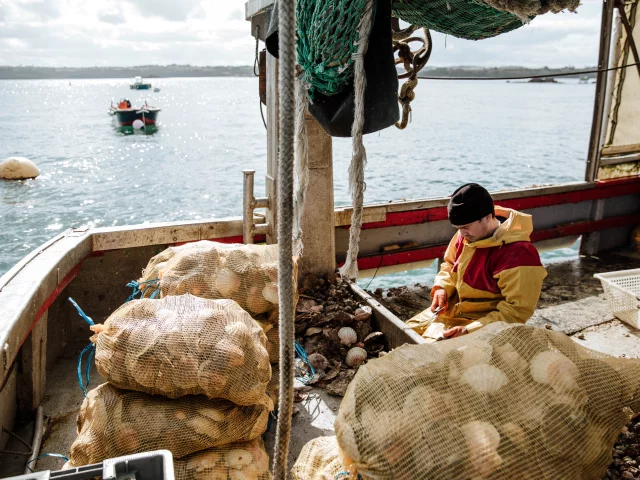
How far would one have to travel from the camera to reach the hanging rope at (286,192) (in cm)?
89

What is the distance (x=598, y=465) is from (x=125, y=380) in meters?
1.87

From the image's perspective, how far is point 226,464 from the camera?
232 centimetres

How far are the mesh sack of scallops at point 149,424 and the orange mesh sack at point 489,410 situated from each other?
0.86 metres

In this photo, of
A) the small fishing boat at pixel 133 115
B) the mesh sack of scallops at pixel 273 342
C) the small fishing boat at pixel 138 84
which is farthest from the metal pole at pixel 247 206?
the small fishing boat at pixel 138 84

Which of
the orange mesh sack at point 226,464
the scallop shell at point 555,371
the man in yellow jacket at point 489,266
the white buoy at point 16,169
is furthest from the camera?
the white buoy at point 16,169

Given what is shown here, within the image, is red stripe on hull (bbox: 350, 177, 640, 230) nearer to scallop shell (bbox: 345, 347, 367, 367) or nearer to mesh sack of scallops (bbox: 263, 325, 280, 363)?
scallop shell (bbox: 345, 347, 367, 367)

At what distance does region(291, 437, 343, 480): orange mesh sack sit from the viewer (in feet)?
6.85

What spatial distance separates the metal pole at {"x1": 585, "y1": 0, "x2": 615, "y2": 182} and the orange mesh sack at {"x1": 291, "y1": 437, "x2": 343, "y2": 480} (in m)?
6.74

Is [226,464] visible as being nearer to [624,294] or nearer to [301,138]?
[301,138]

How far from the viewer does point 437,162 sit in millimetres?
30797

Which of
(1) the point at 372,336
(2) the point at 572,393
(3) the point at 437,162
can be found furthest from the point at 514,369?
(3) the point at 437,162

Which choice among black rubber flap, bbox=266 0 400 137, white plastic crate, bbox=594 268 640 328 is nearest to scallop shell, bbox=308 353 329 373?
black rubber flap, bbox=266 0 400 137

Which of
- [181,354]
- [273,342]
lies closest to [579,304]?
[273,342]

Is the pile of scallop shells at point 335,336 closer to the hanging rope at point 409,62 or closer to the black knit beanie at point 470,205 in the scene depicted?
the black knit beanie at point 470,205
